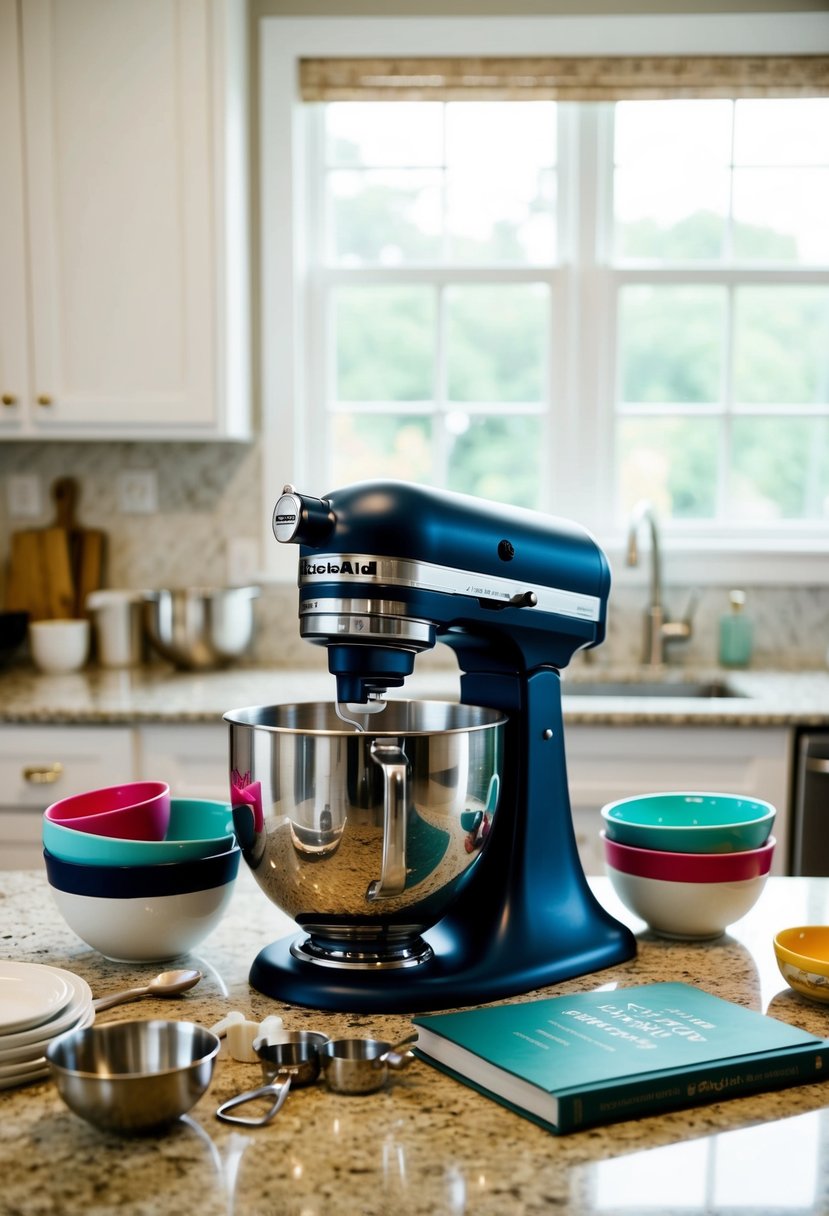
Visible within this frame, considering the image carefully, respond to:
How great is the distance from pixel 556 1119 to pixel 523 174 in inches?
113

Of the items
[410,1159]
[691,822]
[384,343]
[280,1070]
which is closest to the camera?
[410,1159]

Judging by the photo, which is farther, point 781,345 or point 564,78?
point 781,345

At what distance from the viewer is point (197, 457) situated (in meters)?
3.29

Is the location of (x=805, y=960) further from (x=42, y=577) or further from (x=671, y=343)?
(x=42, y=577)

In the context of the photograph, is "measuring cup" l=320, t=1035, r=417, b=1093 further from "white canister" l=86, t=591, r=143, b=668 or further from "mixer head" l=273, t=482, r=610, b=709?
"white canister" l=86, t=591, r=143, b=668

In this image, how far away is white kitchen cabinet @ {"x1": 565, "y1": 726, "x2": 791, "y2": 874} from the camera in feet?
8.30

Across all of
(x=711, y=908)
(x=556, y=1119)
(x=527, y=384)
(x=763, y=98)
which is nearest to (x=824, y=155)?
(x=763, y=98)

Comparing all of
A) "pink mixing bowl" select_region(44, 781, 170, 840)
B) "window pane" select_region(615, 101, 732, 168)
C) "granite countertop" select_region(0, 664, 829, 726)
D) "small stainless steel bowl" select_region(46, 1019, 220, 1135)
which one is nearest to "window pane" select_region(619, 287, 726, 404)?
"window pane" select_region(615, 101, 732, 168)

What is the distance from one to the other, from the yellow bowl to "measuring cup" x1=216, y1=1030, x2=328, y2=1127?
0.40 meters

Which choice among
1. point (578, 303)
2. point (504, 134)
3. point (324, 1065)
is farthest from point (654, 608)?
point (324, 1065)

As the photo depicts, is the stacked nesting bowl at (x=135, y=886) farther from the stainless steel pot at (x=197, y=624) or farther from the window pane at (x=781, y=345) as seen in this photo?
the window pane at (x=781, y=345)

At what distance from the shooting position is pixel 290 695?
2.75 meters

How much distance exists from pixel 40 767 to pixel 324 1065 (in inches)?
72.4

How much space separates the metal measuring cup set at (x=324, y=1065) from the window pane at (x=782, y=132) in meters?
2.90
